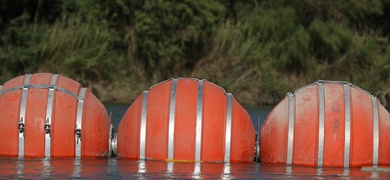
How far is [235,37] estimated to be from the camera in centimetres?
3416

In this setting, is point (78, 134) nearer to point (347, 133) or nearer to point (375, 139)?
point (347, 133)

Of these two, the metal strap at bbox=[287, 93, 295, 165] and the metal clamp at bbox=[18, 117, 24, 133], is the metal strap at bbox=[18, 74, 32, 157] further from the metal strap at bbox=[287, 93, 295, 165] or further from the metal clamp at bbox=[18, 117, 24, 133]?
the metal strap at bbox=[287, 93, 295, 165]

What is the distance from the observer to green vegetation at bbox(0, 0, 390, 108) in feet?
104

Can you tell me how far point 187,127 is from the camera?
39.5 feet

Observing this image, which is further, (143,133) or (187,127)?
(143,133)

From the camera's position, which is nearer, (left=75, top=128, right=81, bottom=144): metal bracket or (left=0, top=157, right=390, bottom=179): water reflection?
(left=0, top=157, right=390, bottom=179): water reflection

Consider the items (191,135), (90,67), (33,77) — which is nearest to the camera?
(191,135)

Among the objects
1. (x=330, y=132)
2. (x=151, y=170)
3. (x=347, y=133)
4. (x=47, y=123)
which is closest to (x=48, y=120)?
(x=47, y=123)

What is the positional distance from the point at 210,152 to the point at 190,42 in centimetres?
2192

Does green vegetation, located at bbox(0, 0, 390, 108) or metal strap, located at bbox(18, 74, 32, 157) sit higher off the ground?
green vegetation, located at bbox(0, 0, 390, 108)

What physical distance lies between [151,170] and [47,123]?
1.46m

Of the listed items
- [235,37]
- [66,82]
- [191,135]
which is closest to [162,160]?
[191,135]

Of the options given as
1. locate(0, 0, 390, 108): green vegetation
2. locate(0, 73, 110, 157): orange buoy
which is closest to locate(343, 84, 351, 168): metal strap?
locate(0, 73, 110, 157): orange buoy

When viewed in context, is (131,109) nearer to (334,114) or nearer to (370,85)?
(334,114)
